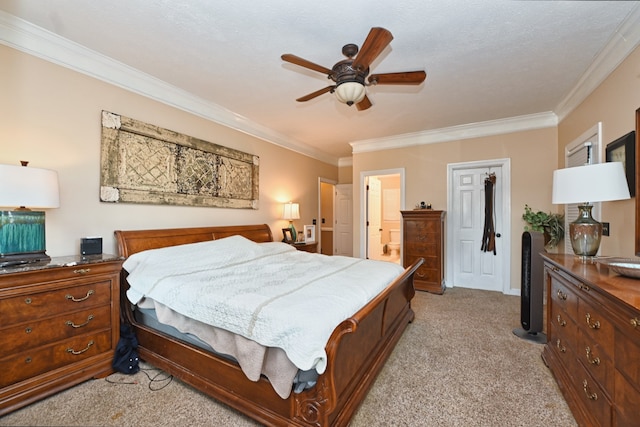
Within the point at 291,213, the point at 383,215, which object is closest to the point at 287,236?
the point at 291,213

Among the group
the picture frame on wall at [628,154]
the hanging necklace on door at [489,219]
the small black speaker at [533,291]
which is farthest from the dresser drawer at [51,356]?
the hanging necklace on door at [489,219]

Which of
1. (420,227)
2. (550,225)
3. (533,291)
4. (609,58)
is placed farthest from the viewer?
(420,227)

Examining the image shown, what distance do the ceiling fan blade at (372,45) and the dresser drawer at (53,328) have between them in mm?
2735

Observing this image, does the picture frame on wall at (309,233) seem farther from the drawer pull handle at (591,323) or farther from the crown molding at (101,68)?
the drawer pull handle at (591,323)

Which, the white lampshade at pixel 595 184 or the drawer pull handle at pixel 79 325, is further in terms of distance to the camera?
the drawer pull handle at pixel 79 325

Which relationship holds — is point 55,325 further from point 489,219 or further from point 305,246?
point 489,219

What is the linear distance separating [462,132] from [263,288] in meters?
4.23

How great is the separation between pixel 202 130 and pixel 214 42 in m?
1.41

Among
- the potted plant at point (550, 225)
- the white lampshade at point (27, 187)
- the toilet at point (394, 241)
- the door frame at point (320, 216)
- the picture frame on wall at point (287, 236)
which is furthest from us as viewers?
the toilet at point (394, 241)

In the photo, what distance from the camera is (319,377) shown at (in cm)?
138

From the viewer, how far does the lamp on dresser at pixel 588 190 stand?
1728 millimetres

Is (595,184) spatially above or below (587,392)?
above

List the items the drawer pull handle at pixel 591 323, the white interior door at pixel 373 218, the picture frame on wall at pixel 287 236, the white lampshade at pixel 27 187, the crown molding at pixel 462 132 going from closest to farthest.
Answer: the drawer pull handle at pixel 591 323
the white lampshade at pixel 27 187
the crown molding at pixel 462 132
the picture frame on wall at pixel 287 236
the white interior door at pixel 373 218

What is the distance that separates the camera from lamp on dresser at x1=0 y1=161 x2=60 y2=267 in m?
1.77
